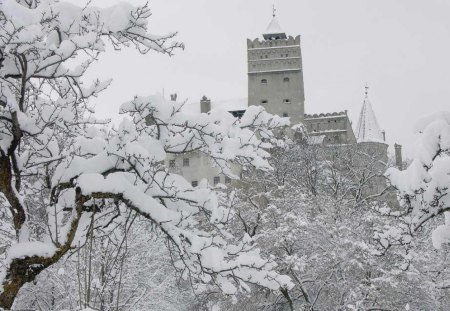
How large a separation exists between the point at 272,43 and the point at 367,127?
487 inches

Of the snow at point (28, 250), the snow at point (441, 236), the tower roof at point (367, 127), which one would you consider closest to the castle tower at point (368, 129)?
the tower roof at point (367, 127)

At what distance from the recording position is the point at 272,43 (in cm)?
5644

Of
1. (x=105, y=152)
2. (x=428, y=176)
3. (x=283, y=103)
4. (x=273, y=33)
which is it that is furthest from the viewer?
(x=273, y=33)

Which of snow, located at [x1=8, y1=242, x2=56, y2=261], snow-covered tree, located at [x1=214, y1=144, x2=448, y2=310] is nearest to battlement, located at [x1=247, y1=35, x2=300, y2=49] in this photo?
snow-covered tree, located at [x1=214, y1=144, x2=448, y2=310]

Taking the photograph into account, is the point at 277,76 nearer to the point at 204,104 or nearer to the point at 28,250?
the point at 204,104

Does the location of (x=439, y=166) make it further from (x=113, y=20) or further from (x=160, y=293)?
(x=160, y=293)

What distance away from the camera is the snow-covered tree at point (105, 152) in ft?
14.6

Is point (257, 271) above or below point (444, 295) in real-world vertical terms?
above

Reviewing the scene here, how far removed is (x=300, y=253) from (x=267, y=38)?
138 ft

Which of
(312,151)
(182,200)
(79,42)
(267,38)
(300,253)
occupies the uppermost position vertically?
(267,38)

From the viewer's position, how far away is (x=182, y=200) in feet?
16.2

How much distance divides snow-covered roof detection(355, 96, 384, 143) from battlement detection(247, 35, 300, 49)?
9355 millimetres

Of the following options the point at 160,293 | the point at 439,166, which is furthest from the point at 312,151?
the point at 439,166

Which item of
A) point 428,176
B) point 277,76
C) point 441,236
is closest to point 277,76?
point 277,76
